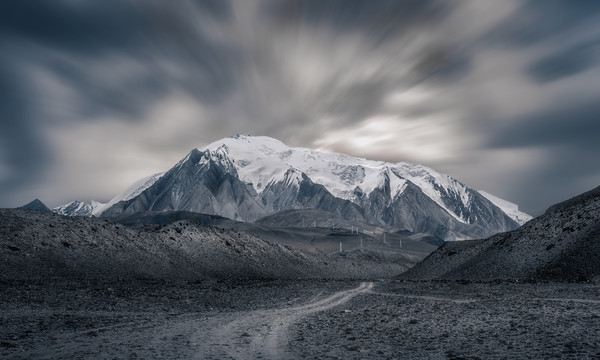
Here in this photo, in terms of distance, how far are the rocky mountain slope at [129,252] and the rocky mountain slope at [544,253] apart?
4279 centimetres

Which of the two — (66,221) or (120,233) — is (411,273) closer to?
(120,233)

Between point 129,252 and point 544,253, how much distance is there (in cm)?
7160

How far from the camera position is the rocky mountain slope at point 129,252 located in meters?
59.1

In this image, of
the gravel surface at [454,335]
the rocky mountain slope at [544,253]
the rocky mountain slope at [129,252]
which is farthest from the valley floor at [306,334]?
the rocky mountain slope at [544,253]

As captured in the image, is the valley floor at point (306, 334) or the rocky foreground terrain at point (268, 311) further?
the rocky foreground terrain at point (268, 311)

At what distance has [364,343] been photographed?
15.8 metres

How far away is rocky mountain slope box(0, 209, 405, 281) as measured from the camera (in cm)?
5911

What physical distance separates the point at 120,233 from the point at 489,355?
7994cm

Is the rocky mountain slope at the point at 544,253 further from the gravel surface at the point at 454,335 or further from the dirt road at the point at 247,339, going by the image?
the dirt road at the point at 247,339

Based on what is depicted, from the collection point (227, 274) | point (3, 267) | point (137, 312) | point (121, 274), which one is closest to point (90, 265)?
point (121, 274)

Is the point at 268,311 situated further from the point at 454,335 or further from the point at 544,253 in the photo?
the point at 544,253

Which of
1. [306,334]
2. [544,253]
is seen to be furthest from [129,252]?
[544,253]

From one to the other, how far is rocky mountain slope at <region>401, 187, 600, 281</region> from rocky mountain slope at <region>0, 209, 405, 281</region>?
4279 cm

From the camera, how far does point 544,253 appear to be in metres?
70.1
